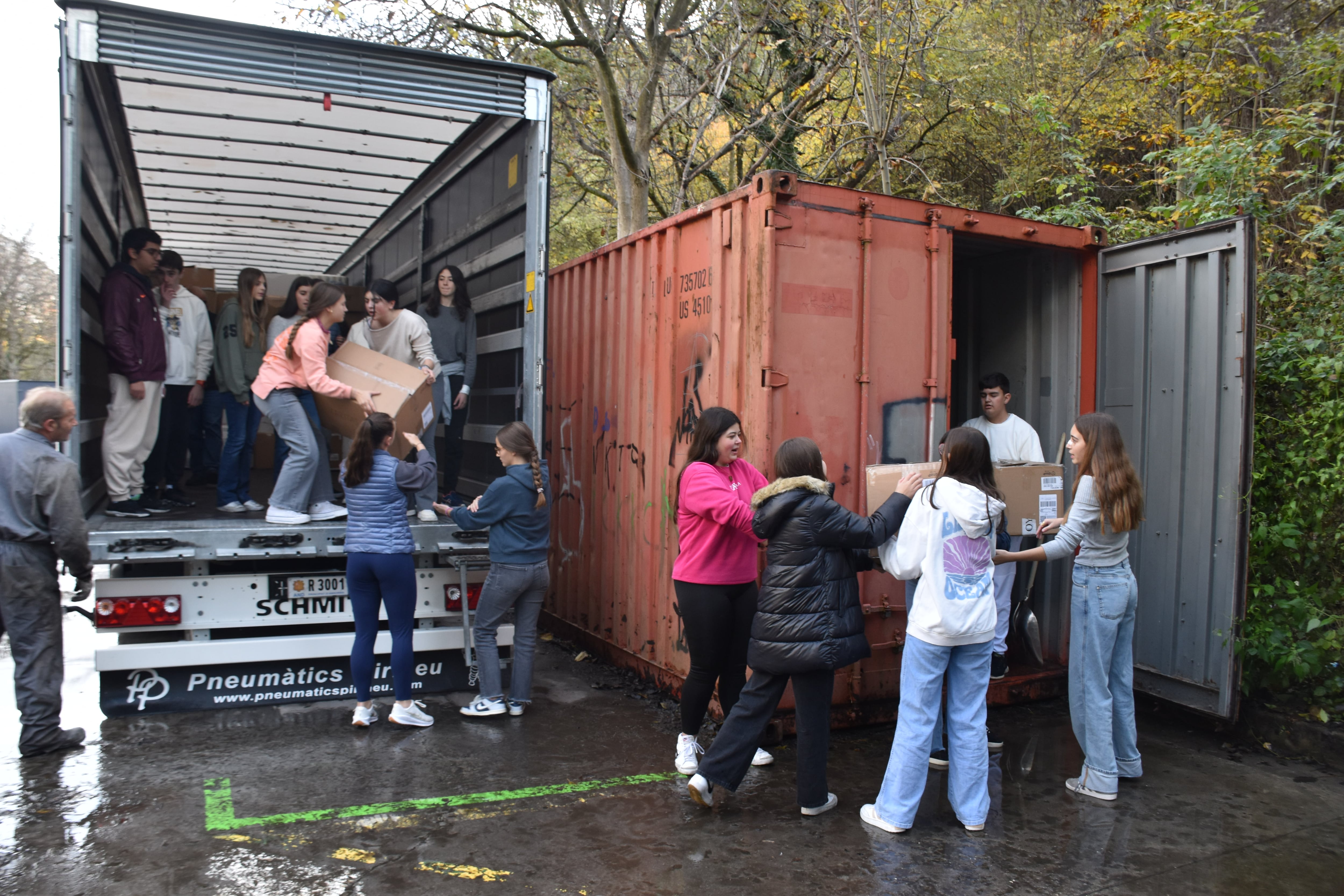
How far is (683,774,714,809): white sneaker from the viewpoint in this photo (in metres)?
3.71

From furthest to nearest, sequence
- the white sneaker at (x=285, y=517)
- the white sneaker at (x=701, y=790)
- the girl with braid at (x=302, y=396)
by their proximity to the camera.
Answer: the girl with braid at (x=302, y=396)
the white sneaker at (x=285, y=517)
the white sneaker at (x=701, y=790)

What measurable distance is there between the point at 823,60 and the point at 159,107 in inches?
320

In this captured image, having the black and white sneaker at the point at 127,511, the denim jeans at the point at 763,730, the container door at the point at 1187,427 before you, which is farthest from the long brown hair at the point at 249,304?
the container door at the point at 1187,427

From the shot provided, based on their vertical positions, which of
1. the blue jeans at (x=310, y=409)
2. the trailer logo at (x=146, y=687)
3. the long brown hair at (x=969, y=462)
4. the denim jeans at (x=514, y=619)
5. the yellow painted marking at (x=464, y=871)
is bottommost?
the yellow painted marking at (x=464, y=871)

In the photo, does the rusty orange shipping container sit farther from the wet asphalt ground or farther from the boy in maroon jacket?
the boy in maroon jacket

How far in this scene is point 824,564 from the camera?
3576 millimetres

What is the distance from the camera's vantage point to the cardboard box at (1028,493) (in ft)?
14.9

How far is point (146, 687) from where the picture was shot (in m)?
4.77

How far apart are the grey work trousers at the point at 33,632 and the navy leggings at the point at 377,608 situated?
1320 mm


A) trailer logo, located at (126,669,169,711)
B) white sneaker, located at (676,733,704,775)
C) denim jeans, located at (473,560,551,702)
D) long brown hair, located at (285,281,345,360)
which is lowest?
white sneaker, located at (676,733,704,775)

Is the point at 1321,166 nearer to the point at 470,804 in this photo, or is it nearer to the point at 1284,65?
the point at 1284,65

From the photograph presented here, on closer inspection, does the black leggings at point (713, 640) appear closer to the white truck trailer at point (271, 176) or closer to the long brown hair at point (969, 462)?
the long brown hair at point (969, 462)

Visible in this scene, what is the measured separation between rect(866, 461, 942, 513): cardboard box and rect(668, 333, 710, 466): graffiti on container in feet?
3.70

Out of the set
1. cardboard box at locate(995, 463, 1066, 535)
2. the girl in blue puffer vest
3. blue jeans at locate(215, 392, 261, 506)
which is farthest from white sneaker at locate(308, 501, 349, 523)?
cardboard box at locate(995, 463, 1066, 535)
